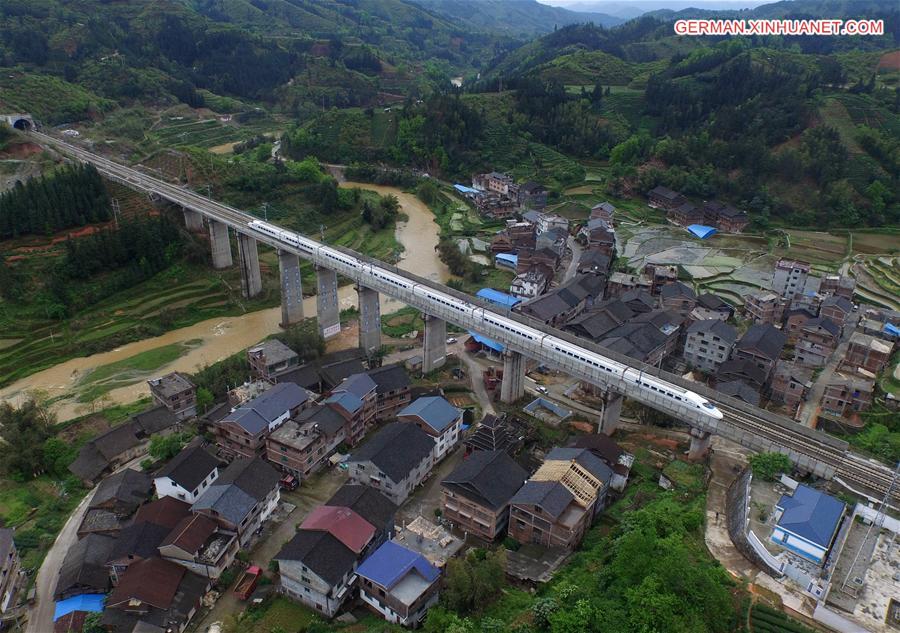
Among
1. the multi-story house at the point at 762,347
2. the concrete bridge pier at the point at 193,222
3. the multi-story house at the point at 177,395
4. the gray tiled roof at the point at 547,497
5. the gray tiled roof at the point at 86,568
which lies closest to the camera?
the gray tiled roof at the point at 86,568

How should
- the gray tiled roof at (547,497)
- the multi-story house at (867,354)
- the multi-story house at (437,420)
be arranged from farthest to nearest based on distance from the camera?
the multi-story house at (867,354), the multi-story house at (437,420), the gray tiled roof at (547,497)

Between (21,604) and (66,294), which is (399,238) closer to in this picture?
(66,294)

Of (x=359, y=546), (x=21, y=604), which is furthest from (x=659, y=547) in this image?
(x=21, y=604)

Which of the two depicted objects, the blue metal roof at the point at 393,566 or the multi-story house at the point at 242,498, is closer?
the blue metal roof at the point at 393,566

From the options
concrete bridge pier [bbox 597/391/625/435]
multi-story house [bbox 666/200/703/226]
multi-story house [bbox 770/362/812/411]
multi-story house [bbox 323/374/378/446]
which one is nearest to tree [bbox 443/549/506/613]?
multi-story house [bbox 323/374/378/446]

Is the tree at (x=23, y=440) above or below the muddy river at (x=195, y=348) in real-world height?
above

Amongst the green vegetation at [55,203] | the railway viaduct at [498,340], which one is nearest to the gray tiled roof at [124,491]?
the railway viaduct at [498,340]

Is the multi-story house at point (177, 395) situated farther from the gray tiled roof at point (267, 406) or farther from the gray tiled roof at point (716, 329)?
the gray tiled roof at point (716, 329)
